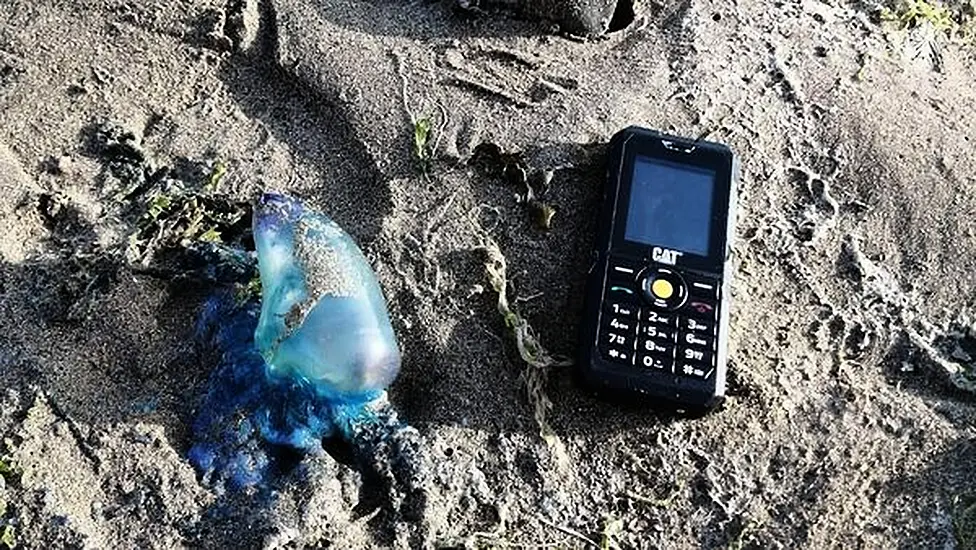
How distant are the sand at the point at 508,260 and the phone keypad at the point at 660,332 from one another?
0.34 ft

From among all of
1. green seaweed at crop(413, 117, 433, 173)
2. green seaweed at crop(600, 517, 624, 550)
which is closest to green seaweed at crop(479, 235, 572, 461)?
green seaweed at crop(600, 517, 624, 550)

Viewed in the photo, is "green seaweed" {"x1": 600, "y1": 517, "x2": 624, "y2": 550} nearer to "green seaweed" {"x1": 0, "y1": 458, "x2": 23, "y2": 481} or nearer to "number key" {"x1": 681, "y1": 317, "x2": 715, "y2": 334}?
"number key" {"x1": 681, "y1": 317, "x2": 715, "y2": 334}

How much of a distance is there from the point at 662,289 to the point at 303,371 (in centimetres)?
56

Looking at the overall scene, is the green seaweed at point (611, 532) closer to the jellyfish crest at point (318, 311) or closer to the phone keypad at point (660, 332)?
the phone keypad at point (660, 332)

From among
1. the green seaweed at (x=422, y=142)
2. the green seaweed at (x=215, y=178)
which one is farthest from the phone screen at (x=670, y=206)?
the green seaweed at (x=215, y=178)

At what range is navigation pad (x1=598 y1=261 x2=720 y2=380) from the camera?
1.93 metres

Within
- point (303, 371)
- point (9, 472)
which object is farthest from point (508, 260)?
point (9, 472)

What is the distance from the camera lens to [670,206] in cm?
209

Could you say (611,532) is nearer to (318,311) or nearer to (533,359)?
(533,359)

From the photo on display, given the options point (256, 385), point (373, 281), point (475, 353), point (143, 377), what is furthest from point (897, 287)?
point (143, 377)

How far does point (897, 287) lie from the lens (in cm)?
217

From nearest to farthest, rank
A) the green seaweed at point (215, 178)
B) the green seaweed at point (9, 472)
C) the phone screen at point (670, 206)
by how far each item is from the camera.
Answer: the green seaweed at point (9, 472) < the phone screen at point (670, 206) < the green seaweed at point (215, 178)

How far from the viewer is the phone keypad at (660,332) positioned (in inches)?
75.9

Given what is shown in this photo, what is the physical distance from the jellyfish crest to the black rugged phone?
316 millimetres
